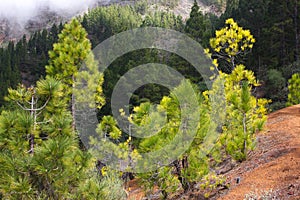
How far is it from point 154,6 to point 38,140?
115170mm

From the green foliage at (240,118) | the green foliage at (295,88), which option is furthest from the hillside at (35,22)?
the green foliage at (240,118)

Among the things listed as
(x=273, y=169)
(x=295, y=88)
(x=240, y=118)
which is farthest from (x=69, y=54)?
(x=295, y=88)

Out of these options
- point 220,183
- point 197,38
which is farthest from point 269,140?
point 197,38

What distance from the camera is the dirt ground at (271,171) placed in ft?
14.8

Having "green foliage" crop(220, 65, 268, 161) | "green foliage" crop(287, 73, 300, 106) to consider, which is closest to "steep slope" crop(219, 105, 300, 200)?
"green foliage" crop(220, 65, 268, 161)

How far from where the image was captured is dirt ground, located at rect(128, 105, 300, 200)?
450cm

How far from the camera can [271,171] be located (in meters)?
5.30

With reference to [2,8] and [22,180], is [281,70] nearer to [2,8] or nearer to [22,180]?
[22,180]

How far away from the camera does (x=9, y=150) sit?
365 centimetres

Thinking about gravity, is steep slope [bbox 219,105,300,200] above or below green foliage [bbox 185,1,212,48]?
below

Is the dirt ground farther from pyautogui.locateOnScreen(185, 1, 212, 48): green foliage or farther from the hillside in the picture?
the hillside

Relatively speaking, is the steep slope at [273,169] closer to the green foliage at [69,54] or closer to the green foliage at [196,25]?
the green foliage at [69,54]

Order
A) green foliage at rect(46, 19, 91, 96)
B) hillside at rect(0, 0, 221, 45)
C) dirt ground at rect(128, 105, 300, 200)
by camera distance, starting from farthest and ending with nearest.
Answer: hillside at rect(0, 0, 221, 45) → green foliage at rect(46, 19, 91, 96) → dirt ground at rect(128, 105, 300, 200)

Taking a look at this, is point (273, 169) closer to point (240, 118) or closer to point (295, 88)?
point (240, 118)
